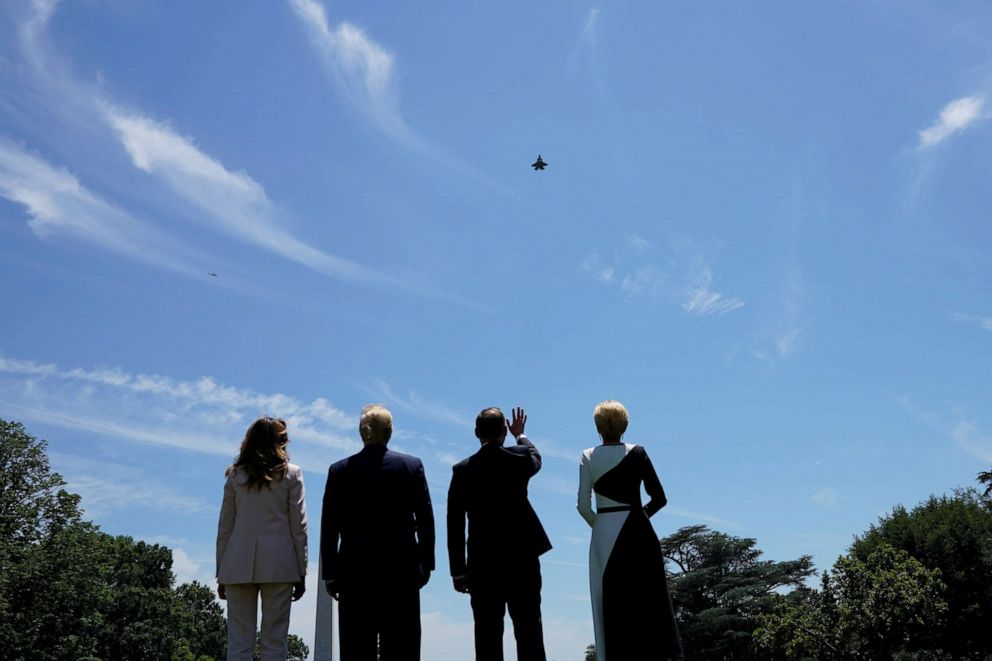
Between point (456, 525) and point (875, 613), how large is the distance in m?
40.8

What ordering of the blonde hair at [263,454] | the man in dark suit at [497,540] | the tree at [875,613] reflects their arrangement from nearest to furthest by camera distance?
the blonde hair at [263,454] → the man in dark suit at [497,540] → the tree at [875,613]

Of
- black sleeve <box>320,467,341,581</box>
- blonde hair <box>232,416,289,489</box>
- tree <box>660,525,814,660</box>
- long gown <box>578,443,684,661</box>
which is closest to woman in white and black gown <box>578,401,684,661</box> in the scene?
long gown <box>578,443,684,661</box>

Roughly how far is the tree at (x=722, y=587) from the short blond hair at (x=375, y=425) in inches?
1977

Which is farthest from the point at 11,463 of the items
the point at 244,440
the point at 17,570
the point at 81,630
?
the point at 244,440

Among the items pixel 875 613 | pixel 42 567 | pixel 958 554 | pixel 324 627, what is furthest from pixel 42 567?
pixel 958 554

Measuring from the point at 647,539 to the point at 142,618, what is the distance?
184ft

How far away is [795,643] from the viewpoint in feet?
141

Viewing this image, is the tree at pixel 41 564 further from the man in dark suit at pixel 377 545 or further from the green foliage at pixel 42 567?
the man in dark suit at pixel 377 545

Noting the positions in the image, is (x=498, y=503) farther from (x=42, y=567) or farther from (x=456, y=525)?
(x=42, y=567)

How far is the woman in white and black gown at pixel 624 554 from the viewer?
7.02 meters

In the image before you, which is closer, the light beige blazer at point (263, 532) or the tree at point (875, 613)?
the light beige blazer at point (263, 532)

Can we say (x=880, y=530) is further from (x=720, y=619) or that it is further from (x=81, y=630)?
(x=81, y=630)

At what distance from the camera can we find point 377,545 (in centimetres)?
645

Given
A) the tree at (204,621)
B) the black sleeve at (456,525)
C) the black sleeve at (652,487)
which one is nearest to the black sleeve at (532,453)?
the black sleeve at (456,525)
